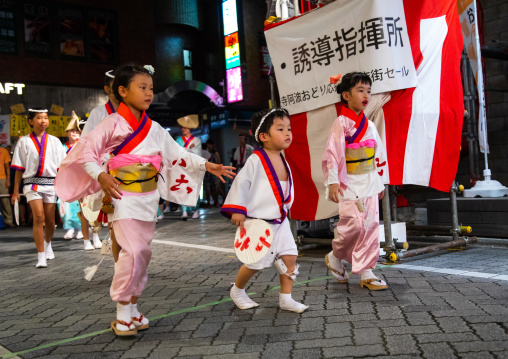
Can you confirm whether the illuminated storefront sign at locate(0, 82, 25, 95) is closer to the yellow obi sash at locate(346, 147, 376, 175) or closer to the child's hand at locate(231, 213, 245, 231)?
the yellow obi sash at locate(346, 147, 376, 175)

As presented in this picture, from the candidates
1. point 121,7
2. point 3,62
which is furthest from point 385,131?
point 121,7

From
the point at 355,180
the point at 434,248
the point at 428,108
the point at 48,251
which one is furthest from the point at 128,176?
the point at 48,251

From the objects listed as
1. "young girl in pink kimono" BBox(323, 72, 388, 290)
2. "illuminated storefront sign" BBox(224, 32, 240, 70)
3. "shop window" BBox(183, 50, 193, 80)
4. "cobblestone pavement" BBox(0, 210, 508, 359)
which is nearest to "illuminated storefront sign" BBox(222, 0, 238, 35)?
"illuminated storefront sign" BBox(224, 32, 240, 70)

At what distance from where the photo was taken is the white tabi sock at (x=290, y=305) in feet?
11.8

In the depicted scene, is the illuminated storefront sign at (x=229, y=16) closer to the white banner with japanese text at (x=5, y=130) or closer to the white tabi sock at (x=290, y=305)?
the white banner with japanese text at (x=5, y=130)

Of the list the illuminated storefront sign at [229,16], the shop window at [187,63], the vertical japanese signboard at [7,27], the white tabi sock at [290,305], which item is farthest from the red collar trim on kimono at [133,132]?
the shop window at [187,63]

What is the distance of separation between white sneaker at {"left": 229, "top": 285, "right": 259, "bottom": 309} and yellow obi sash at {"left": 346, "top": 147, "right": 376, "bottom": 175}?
1.40 metres

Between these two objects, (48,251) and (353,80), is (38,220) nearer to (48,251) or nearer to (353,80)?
(48,251)

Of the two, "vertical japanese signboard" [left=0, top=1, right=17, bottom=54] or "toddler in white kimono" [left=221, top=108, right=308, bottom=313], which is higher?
"vertical japanese signboard" [left=0, top=1, right=17, bottom=54]

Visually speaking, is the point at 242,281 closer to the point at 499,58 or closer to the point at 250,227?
the point at 250,227

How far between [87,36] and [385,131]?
15.3 meters

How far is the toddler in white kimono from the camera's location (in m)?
3.71

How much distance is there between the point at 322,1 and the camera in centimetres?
568

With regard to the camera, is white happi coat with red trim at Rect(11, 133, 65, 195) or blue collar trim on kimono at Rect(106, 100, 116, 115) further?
white happi coat with red trim at Rect(11, 133, 65, 195)
